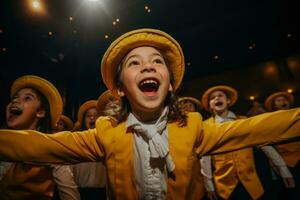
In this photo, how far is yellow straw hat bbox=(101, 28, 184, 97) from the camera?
174 centimetres

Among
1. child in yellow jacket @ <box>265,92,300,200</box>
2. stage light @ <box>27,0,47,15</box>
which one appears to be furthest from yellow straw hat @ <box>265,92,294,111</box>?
stage light @ <box>27,0,47,15</box>

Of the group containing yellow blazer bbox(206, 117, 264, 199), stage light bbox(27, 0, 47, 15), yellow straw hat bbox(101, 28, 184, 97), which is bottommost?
yellow blazer bbox(206, 117, 264, 199)

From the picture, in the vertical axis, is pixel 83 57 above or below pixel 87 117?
above

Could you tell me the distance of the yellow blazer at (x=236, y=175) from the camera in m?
3.21

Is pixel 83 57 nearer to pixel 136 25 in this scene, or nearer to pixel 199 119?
pixel 136 25

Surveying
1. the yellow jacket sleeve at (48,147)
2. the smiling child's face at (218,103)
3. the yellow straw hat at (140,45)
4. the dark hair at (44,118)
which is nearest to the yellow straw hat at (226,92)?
the smiling child's face at (218,103)

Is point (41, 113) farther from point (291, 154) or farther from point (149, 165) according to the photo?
point (291, 154)

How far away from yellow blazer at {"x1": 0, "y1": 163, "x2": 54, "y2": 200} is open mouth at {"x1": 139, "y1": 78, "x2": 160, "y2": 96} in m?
1.22

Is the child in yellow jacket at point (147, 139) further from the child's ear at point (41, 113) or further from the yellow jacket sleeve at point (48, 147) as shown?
the child's ear at point (41, 113)

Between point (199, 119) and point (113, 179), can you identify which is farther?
point (199, 119)

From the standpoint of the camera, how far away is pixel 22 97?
241 cm

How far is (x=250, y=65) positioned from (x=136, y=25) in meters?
3.98

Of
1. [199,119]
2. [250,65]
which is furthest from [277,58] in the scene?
[199,119]

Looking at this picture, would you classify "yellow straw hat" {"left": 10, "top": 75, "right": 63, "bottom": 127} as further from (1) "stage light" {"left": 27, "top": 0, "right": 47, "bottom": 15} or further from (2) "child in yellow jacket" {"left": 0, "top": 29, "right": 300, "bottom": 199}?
(1) "stage light" {"left": 27, "top": 0, "right": 47, "bottom": 15}
